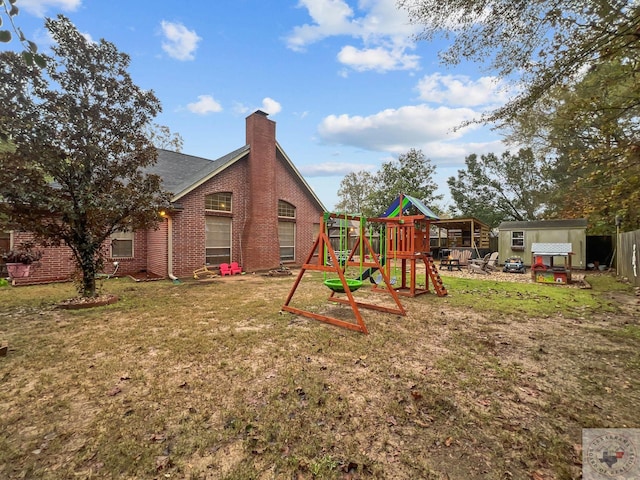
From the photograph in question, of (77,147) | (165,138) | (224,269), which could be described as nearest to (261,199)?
(224,269)

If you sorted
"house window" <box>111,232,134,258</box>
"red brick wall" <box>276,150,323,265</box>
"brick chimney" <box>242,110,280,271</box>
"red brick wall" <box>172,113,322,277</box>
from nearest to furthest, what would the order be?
1. "red brick wall" <box>172,113,322,277</box>
2. "house window" <box>111,232,134,258</box>
3. "brick chimney" <box>242,110,280,271</box>
4. "red brick wall" <box>276,150,323,265</box>

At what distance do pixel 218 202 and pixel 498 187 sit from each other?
27.4 m

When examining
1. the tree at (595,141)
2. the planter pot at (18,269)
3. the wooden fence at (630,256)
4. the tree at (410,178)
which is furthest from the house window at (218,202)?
the tree at (410,178)

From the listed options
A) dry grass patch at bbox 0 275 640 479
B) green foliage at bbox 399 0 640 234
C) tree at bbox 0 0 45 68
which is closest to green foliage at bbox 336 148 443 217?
green foliage at bbox 399 0 640 234

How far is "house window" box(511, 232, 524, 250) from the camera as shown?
16781 mm

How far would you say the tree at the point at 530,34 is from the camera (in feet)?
14.2

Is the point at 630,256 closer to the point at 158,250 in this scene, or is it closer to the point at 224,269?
the point at 224,269

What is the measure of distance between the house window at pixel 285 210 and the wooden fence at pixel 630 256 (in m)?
13.0

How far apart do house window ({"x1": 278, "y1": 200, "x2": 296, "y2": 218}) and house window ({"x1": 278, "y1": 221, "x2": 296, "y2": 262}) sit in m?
0.41

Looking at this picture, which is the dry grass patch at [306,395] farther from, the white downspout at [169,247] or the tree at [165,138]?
the tree at [165,138]

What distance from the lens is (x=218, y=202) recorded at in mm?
12305

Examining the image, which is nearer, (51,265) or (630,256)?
(51,265)

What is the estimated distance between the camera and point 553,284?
10.4 m

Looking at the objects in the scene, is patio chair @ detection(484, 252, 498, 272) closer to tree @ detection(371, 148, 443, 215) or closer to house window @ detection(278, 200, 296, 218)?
house window @ detection(278, 200, 296, 218)
